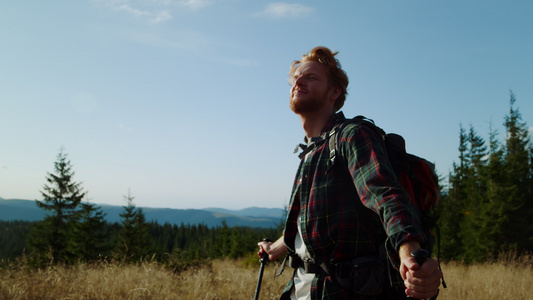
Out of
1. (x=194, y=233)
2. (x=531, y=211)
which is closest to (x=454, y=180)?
(x=531, y=211)

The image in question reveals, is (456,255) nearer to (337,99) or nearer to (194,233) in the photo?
(337,99)

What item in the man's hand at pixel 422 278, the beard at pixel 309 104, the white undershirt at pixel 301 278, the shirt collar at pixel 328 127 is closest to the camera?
the man's hand at pixel 422 278

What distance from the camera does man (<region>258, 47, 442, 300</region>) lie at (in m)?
1.32

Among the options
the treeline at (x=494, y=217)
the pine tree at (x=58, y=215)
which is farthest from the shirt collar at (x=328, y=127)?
the pine tree at (x=58, y=215)

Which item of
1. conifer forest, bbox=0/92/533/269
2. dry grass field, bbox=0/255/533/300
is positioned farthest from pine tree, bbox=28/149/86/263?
dry grass field, bbox=0/255/533/300

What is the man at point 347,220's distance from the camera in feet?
4.33

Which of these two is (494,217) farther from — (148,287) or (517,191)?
(148,287)

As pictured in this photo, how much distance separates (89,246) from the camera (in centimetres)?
3278

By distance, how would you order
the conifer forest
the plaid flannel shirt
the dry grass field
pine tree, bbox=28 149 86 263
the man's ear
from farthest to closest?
pine tree, bbox=28 149 86 263
the conifer forest
the dry grass field
the man's ear
the plaid flannel shirt

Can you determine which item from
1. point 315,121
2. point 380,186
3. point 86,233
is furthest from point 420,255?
point 86,233

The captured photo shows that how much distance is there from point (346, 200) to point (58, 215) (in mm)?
38467

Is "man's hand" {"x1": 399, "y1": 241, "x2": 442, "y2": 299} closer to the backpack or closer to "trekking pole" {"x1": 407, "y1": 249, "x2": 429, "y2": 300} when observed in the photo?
"trekking pole" {"x1": 407, "y1": 249, "x2": 429, "y2": 300}

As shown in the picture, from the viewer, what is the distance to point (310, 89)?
2.39m

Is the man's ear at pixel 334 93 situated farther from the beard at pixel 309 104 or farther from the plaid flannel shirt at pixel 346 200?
the plaid flannel shirt at pixel 346 200
